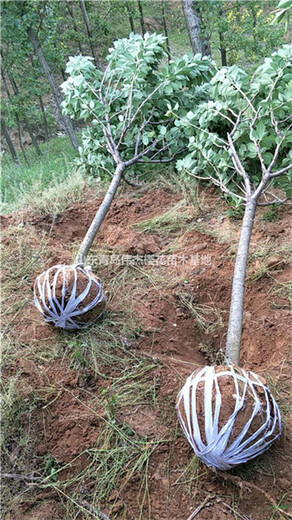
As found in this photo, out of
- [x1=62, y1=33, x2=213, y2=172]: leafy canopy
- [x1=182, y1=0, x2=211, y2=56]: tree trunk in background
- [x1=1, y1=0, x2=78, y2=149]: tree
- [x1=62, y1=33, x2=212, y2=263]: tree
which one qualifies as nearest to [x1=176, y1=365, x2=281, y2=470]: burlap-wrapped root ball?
[x1=62, y1=33, x2=212, y2=263]: tree

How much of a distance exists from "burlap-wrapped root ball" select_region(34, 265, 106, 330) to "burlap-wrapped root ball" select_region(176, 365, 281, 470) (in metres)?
0.80

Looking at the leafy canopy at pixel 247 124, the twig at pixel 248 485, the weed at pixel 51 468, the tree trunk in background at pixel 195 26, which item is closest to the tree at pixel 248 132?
the leafy canopy at pixel 247 124

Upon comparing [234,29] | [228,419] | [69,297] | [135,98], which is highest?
[234,29]

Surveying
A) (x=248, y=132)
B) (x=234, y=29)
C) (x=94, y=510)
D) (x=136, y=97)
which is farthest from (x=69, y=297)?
(x=234, y=29)

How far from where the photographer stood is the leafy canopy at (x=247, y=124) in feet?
8.80

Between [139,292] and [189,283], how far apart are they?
32 cm

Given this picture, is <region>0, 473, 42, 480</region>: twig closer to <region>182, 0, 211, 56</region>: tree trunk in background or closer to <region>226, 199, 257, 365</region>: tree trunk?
<region>226, 199, 257, 365</region>: tree trunk

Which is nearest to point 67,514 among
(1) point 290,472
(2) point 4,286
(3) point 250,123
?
(1) point 290,472

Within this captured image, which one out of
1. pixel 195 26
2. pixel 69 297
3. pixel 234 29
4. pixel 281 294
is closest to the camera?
pixel 69 297

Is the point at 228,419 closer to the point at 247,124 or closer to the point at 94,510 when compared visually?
the point at 94,510

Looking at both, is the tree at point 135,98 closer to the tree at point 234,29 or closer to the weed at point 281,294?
the weed at point 281,294

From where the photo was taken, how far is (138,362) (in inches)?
76.5

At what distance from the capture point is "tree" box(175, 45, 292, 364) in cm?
263

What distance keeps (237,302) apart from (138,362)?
0.58 metres
